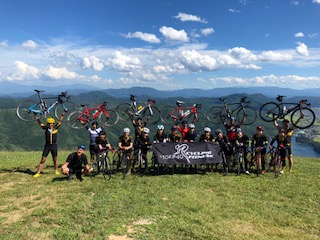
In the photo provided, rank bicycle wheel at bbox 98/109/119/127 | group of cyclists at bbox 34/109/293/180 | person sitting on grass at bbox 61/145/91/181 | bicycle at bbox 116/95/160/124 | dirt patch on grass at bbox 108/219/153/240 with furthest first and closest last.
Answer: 1. bicycle at bbox 116/95/160/124
2. bicycle wheel at bbox 98/109/119/127
3. group of cyclists at bbox 34/109/293/180
4. person sitting on grass at bbox 61/145/91/181
5. dirt patch on grass at bbox 108/219/153/240

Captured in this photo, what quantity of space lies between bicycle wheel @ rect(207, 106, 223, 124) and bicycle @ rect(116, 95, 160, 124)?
4.43m

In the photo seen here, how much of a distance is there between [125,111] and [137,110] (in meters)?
0.92

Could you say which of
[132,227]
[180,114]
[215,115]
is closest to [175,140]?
[180,114]

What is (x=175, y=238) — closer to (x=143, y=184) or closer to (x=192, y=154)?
(x=143, y=184)

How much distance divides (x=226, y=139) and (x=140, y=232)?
960cm

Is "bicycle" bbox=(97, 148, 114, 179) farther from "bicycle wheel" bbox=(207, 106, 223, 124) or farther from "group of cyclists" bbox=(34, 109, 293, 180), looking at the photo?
"bicycle wheel" bbox=(207, 106, 223, 124)

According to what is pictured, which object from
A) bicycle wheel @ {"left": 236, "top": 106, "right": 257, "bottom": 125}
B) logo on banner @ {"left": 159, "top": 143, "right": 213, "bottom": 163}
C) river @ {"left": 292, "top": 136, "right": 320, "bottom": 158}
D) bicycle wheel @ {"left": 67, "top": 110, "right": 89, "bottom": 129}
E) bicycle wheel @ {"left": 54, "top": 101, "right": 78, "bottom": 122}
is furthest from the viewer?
river @ {"left": 292, "top": 136, "right": 320, "bottom": 158}

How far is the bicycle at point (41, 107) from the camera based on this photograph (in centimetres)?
1727

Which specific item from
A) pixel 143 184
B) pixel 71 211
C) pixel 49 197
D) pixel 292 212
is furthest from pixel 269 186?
pixel 49 197

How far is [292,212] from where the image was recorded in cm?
1024

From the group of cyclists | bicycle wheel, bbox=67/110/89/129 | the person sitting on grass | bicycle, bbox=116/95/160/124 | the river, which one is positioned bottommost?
the river

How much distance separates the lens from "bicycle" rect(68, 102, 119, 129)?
18.5 metres

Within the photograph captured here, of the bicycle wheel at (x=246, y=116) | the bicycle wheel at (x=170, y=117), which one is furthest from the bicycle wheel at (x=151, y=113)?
the bicycle wheel at (x=246, y=116)

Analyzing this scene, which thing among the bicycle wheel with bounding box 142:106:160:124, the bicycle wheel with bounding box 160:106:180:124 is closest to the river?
the bicycle wheel with bounding box 160:106:180:124
